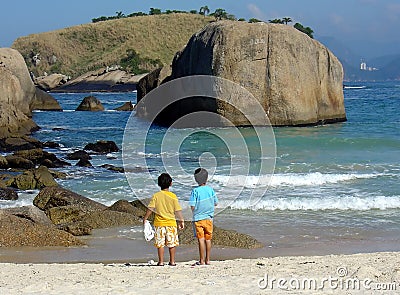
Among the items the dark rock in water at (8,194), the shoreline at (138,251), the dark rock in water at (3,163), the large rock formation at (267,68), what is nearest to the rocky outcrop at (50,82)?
the large rock formation at (267,68)

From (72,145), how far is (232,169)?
10.1 metres

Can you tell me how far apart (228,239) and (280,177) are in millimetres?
7467

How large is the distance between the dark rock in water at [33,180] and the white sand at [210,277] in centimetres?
802

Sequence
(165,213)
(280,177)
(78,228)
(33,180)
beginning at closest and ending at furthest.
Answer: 1. (165,213)
2. (78,228)
3. (33,180)
4. (280,177)

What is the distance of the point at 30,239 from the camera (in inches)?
418

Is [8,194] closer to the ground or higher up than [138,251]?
higher up

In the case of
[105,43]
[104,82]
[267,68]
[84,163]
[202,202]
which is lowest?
[84,163]

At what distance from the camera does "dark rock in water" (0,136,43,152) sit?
2448 cm

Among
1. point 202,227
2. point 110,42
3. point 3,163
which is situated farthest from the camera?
point 110,42

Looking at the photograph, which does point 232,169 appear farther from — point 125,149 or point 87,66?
point 87,66

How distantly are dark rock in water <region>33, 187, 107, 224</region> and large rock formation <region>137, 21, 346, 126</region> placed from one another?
53.6 ft

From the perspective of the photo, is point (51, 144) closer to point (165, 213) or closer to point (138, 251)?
point (138, 251)

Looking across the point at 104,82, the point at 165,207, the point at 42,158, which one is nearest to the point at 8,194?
the point at 42,158

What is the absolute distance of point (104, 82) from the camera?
9119cm
